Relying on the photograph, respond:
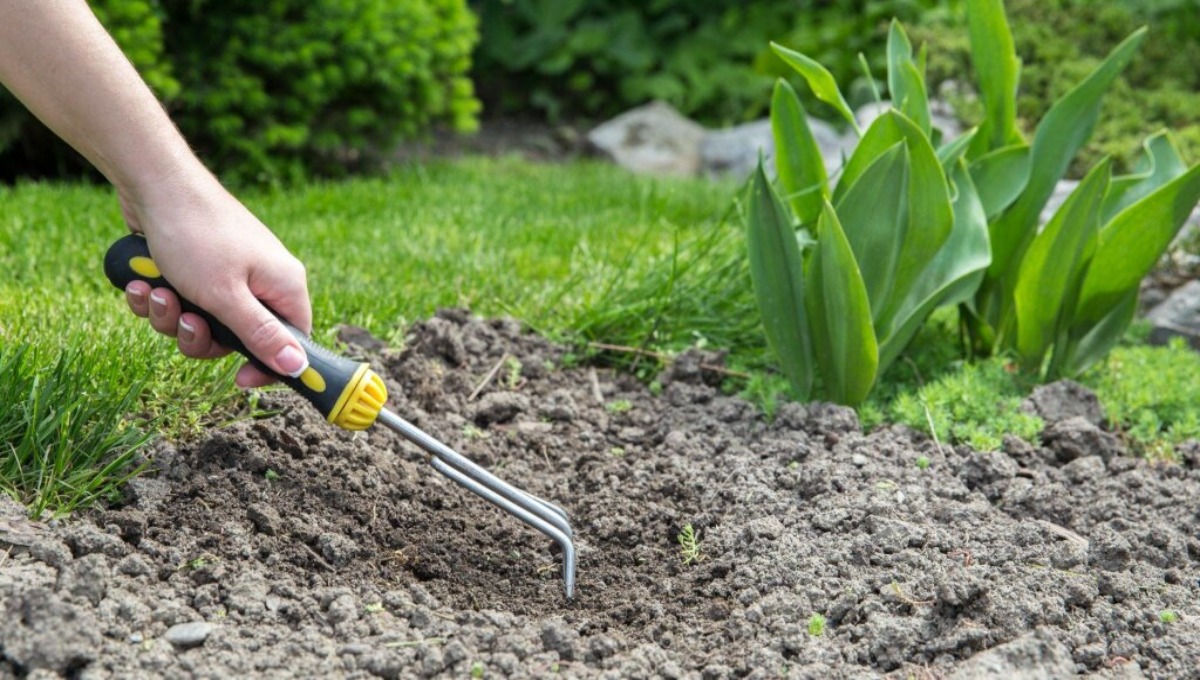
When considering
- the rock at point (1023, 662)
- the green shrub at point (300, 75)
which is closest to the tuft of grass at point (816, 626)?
the rock at point (1023, 662)

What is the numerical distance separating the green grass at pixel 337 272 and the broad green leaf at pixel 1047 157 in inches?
28.7

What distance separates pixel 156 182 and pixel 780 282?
1483 mm

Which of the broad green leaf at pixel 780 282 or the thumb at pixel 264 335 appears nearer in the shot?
the thumb at pixel 264 335

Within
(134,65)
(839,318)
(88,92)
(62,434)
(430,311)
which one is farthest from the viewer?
(134,65)

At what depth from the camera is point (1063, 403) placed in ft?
9.75

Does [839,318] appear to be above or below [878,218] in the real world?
below

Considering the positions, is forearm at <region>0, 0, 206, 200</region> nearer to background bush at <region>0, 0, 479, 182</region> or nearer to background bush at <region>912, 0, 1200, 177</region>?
background bush at <region>0, 0, 479, 182</region>

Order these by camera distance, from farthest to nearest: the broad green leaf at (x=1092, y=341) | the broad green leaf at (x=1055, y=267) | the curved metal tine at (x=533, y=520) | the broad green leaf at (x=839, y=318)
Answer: the broad green leaf at (x=1092, y=341), the broad green leaf at (x=1055, y=267), the broad green leaf at (x=839, y=318), the curved metal tine at (x=533, y=520)

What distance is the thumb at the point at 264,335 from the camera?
2.04 meters

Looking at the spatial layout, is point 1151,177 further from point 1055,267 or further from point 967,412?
point 967,412

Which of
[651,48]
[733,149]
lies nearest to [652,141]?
[733,149]

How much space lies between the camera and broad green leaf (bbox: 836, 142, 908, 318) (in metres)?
2.69

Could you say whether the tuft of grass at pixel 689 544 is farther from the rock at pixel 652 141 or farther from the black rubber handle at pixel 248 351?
the rock at pixel 652 141

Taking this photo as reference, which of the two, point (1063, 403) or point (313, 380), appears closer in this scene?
point (313, 380)
